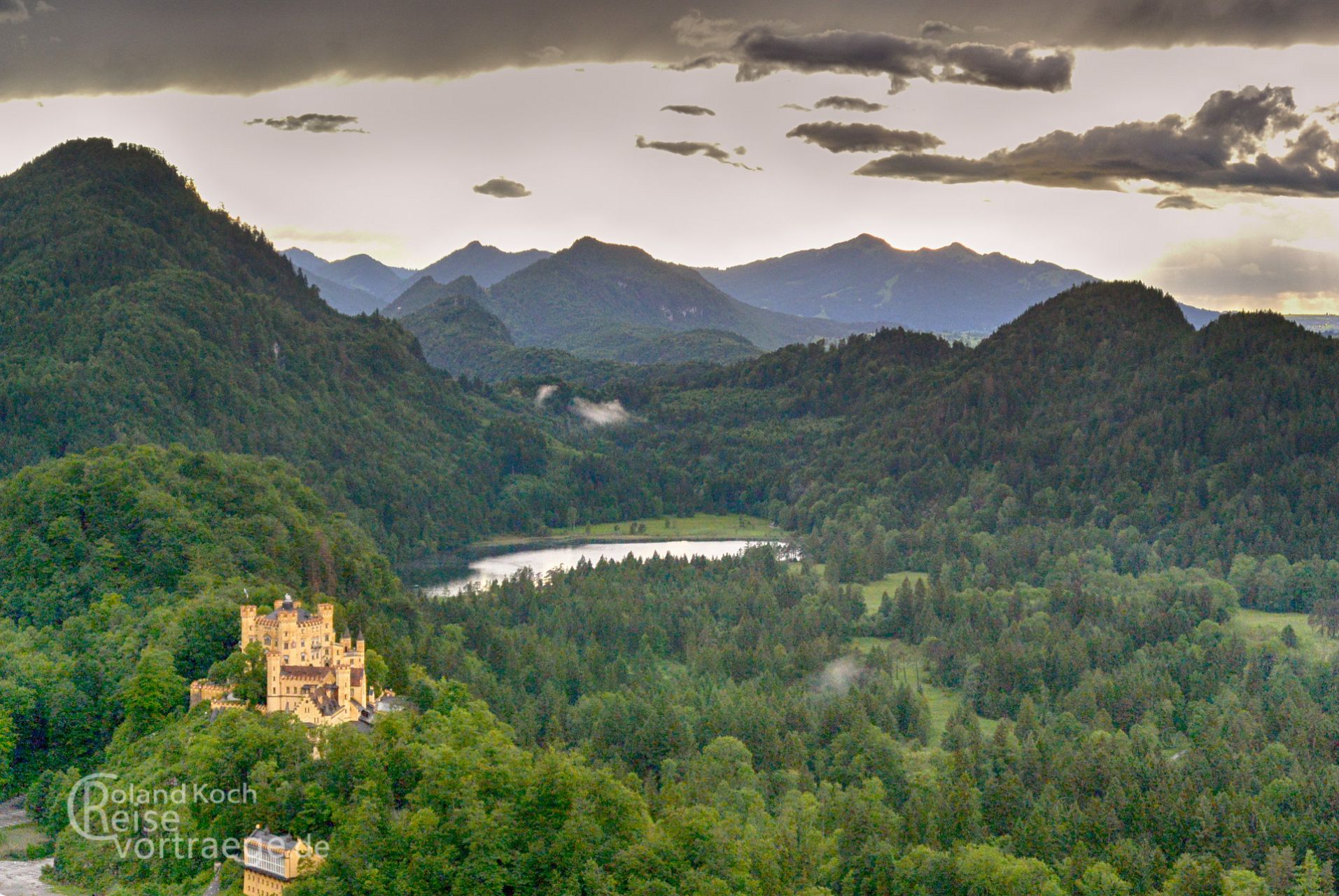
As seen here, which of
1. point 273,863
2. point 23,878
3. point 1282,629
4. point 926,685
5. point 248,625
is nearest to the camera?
point 273,863

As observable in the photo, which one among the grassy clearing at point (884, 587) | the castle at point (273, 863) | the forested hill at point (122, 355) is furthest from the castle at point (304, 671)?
the grassy clearing at point (884, 587)

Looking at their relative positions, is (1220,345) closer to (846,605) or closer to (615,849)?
(846,605)

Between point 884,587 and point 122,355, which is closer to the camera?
point 884,587

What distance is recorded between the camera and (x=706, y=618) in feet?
427

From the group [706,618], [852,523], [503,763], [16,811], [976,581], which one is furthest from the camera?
[852,523]

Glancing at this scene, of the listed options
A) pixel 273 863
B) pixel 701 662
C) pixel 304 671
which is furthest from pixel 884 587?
pixel 273 863

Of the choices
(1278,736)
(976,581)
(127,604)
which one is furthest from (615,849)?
(976,581)

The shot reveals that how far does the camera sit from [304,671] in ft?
214

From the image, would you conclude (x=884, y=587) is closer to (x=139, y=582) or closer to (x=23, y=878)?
(x=139, y=582)

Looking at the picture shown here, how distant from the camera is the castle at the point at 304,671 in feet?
211

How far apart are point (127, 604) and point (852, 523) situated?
398 ft

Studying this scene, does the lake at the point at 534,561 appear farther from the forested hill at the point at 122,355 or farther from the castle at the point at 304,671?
the castle at the point at 304,671

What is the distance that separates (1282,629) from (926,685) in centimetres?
3099

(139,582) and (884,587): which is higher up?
(139,582)
